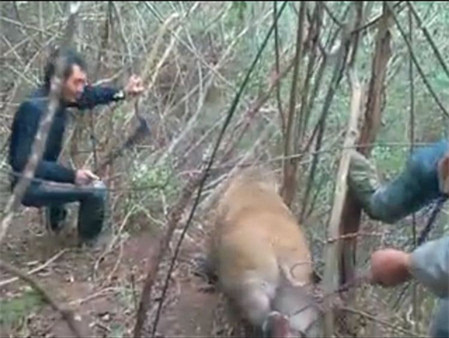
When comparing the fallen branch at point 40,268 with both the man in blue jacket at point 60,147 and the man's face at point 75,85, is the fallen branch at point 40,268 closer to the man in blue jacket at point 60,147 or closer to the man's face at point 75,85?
the man in blue jacket at point 60,147

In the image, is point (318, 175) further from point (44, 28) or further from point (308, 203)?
point (44, 28)

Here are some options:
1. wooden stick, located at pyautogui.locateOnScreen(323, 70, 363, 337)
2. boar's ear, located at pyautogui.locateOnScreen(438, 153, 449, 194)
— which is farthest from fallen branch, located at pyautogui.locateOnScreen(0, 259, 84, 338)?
boar's ear, located at pyautogui.locateOnScreen(438, 153, 449, 194)

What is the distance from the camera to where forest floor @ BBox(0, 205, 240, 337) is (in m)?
4.43

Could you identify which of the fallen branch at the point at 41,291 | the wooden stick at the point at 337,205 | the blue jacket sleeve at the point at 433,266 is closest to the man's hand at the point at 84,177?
the wooden stick at the point at 337,205

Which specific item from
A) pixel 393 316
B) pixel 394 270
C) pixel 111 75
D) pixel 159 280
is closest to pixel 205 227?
pixel 159 280

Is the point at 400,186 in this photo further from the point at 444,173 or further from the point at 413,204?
the point at 444,173

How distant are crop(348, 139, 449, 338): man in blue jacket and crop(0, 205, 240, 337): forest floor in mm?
835

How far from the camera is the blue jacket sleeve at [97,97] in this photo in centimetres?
543

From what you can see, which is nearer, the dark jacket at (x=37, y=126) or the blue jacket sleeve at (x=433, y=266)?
the blue jacket sleeve at (x=433, y=266)

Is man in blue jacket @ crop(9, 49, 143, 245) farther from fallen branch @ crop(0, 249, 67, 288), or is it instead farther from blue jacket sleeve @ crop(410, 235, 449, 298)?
blue jacket sleeve @ crop(410, 235, 449, 298)

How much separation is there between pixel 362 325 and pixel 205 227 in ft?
3.31

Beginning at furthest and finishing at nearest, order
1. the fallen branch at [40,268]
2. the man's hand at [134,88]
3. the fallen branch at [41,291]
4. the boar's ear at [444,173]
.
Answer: the man's hand at [134,88] → the fallen branch at [40,268] → the boar's ear at [444,173] → the fallen branch at [41,291]

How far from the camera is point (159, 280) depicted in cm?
475

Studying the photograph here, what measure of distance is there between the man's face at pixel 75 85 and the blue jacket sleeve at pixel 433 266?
265 centimetres
